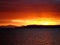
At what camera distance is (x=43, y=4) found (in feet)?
3.34

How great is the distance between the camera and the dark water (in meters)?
0.82

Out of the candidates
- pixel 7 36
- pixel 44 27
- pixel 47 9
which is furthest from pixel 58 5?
pixel 7 36

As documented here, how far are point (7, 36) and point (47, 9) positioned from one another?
308 millimetres

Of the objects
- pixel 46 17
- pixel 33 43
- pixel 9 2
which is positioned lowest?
pixel 33 43

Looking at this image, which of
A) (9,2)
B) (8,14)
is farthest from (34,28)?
(9,2)

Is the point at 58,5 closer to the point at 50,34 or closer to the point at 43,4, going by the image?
the point at 43,4

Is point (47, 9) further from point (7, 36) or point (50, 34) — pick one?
point (7, 36)

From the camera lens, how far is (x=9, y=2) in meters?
1.04

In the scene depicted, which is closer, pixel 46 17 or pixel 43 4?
pixel 46 17

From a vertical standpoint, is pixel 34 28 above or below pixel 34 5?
below

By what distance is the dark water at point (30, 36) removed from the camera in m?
Result: 0.82

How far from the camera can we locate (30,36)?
83cm

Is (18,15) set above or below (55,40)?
above

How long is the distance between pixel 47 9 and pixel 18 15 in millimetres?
191
